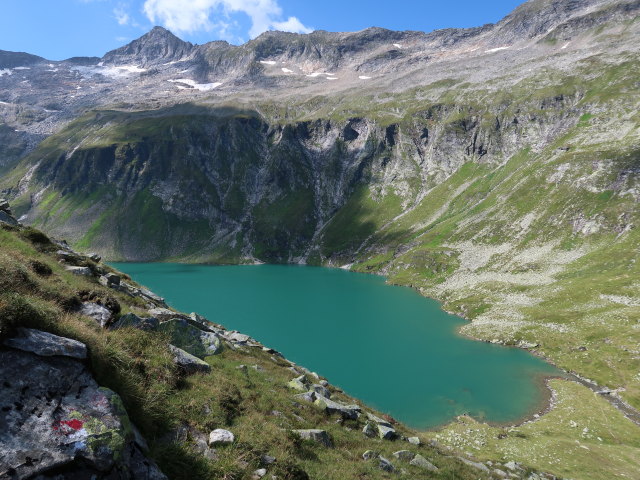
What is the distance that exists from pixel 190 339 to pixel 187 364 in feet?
19.2

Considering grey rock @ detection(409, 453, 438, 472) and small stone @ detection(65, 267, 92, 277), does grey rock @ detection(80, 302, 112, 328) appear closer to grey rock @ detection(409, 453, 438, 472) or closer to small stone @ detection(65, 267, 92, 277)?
small stone @ detection(65, 267, 92, 277)

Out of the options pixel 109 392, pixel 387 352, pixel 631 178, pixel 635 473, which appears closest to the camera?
pixel 109 392

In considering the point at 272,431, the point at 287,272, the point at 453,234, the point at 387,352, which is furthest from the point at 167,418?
the point at 287,272

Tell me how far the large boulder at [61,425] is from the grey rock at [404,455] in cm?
1374

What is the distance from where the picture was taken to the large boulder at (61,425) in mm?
6270

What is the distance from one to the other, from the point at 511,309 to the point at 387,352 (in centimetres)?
4035

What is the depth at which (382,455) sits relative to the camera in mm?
17375

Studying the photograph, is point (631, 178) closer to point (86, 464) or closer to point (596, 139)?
point (596, 139)

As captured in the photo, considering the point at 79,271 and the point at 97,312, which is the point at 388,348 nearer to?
the point at 79,271

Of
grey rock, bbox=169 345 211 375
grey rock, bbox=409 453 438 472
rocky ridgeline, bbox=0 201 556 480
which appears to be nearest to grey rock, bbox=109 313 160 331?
grey rock, bbox=169 345 211 375

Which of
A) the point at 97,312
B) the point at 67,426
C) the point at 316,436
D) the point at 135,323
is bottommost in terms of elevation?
the point at 316,436

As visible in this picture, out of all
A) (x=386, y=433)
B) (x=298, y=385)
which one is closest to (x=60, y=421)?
(x=298, y=385)

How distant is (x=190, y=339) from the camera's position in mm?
21281

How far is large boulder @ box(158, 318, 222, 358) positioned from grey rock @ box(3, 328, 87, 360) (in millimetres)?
11493
